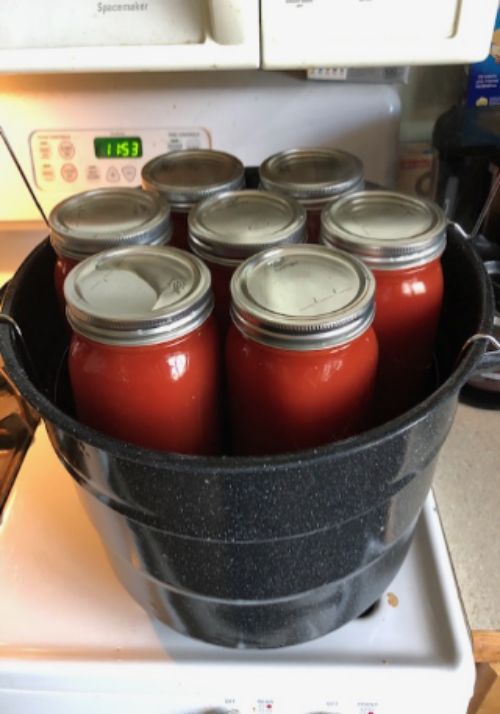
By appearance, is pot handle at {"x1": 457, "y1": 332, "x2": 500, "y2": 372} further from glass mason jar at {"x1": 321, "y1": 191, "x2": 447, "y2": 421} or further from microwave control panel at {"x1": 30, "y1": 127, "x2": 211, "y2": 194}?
microwave control panel at {"x1": 30, "y1": 127, "x2": 211, "y2": 194}

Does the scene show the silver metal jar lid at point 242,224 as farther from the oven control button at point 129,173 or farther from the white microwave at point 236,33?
the oven control button at point 129,173

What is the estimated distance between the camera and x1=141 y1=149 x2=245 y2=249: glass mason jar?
54 centimetres

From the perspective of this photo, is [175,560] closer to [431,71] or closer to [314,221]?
[314,221]

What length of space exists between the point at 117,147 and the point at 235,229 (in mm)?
314

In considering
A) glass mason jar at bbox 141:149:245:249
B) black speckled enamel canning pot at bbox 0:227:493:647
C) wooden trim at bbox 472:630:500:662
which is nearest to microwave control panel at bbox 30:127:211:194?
glass mason jar at bbox 141:149:245:249

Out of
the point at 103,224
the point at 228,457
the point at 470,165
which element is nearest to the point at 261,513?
the point at 228,457

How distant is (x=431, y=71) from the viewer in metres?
0.79

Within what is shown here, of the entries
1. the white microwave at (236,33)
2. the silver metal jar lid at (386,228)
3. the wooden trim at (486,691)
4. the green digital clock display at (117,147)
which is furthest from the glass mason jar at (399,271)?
the green digital clock display at (117,147)

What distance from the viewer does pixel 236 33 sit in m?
0.48

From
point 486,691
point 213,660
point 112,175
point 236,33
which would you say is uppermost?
point 236,33

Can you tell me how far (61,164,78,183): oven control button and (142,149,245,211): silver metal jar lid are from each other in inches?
7.6

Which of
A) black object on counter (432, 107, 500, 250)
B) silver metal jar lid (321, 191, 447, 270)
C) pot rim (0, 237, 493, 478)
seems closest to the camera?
pot rim (0, 237, 493, 478)

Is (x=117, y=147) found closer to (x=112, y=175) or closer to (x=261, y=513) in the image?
(x=112, y=175)

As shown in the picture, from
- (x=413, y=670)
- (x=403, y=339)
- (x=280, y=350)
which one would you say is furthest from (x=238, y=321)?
(x=413, y=670)
